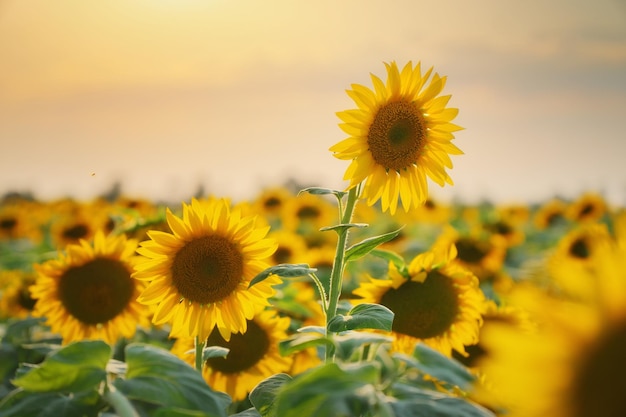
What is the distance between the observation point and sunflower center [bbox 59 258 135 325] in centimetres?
327

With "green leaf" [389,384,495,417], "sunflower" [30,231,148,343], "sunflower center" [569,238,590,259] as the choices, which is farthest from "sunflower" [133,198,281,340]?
"sunflower center" [569,238,590,259]

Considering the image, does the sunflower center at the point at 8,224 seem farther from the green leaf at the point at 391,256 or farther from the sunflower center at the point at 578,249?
the green leaf at the point at 391,256

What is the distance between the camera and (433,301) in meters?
2.94

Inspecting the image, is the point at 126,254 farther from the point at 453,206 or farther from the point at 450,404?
the point at 453,206

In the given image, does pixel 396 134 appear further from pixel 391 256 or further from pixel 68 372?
pixel 68 372

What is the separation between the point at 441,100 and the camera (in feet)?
7.66

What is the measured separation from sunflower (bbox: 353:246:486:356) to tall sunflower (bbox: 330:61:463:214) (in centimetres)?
61

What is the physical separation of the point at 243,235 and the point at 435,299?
37.9 inches

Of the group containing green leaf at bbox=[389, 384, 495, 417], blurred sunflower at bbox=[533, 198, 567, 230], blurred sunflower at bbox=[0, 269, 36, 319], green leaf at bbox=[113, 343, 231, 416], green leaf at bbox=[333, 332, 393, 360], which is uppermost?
blurred sunflower at bbox=[533, 198, 567, 230]

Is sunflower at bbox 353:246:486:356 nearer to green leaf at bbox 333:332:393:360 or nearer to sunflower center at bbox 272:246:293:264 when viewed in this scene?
green leaf at bbox 333:332:393:360

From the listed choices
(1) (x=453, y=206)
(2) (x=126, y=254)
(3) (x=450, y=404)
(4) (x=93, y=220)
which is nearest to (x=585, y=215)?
(1) (x=453, y=206)

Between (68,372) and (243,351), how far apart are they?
66.5 inches

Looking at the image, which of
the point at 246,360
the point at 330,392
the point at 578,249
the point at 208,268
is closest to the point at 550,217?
the point at 578,249

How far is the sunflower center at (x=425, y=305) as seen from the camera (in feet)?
9.35
